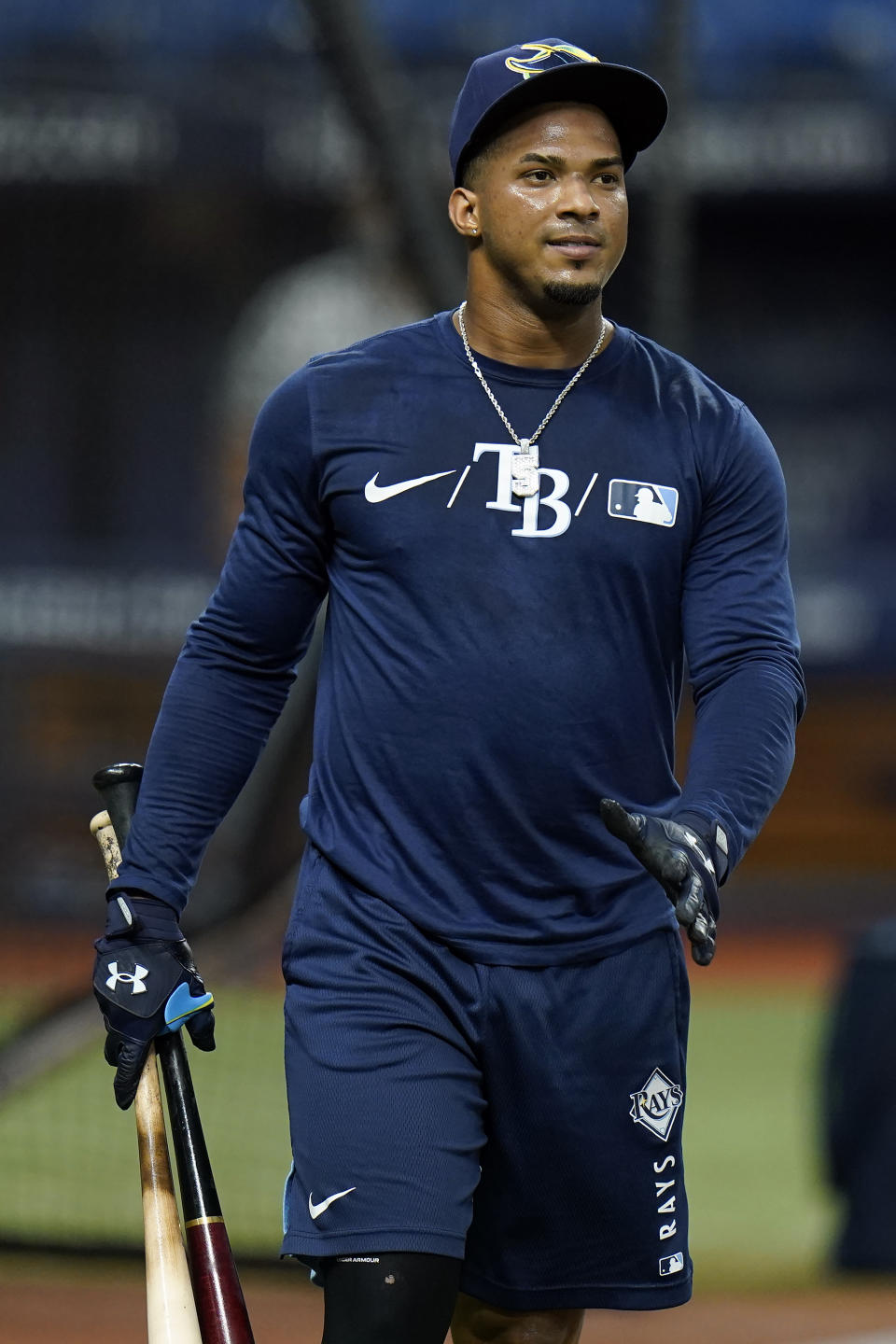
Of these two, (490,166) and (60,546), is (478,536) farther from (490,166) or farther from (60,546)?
(60,546)

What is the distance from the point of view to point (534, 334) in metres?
2.75

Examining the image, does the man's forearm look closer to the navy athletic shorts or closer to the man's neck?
the navy athletic shorts

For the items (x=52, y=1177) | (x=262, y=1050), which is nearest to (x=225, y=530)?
(x=262, y=1050)

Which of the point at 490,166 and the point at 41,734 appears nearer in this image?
the point at 490,166

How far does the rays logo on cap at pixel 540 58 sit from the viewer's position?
8.74ft

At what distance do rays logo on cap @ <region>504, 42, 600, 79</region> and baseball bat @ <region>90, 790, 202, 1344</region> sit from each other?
141 centimetres

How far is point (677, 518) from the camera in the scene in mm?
2648

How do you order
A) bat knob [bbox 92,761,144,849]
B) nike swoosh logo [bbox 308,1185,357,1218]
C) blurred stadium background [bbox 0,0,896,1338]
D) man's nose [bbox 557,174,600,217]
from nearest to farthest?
nike swoosh logo [bbox 308,1185,357,1218] → man's nose [bbox 557,174,600,217] → bat knob [bbox 92,761,144,849] → blurred stadium background [bbox 0,0,896,1338]

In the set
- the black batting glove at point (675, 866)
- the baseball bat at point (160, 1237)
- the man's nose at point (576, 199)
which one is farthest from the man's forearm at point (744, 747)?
the baseball bat at point (160, 1237)

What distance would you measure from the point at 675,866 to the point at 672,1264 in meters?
0.89

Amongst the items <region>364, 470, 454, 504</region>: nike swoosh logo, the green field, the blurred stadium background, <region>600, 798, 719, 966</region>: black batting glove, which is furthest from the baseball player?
the blurred stadium background

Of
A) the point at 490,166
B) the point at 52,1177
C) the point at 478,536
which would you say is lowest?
the point at 52,1177

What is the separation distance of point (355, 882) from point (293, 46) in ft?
37.1

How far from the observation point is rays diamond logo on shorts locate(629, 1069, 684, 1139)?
2.73 m
